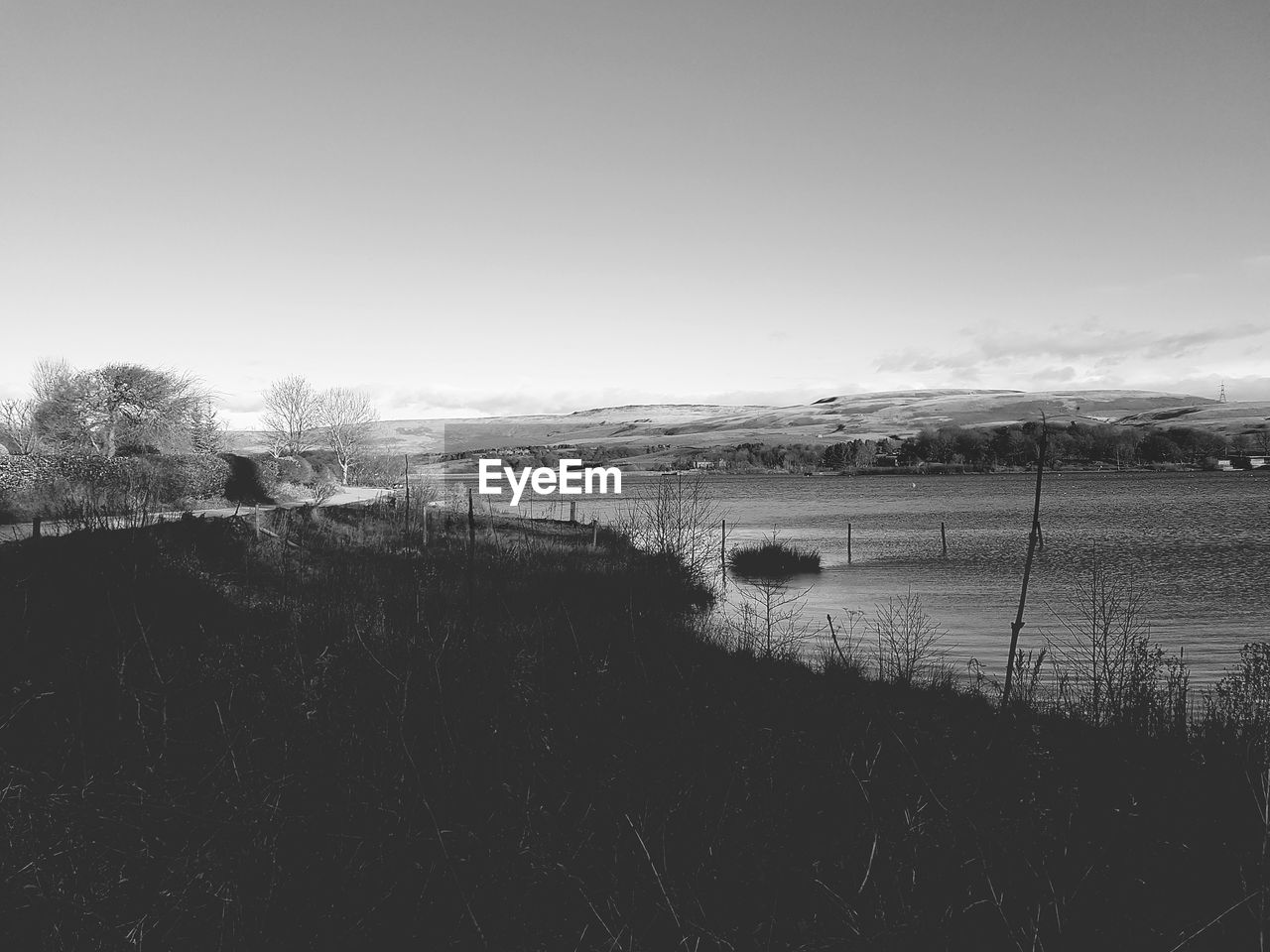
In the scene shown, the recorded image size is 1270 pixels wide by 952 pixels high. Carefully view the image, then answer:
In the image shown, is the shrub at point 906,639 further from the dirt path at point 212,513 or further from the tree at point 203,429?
the tree at point 203,429

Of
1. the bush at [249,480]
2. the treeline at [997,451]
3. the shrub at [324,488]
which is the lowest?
the treeline at [997,451]

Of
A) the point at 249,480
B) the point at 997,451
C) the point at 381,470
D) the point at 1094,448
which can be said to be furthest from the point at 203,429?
the point at 1094,448

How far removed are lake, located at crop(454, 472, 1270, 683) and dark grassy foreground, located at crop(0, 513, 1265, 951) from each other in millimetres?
11566

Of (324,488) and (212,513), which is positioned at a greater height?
(212,513)

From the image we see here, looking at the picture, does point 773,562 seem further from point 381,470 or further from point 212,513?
point 381,470

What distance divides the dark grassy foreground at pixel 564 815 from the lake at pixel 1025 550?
11566 mm

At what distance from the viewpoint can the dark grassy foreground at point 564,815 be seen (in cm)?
409

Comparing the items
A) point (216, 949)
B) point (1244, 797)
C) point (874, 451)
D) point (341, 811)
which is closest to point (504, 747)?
point (341, 811)

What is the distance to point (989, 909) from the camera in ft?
14.4

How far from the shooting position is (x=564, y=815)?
5242 millimetres

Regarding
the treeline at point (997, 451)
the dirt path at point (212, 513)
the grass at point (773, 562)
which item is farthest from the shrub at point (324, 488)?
the treeline at point (997, 451)

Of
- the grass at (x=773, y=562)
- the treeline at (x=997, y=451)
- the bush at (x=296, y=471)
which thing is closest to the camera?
the grass at (x=773, y=562)

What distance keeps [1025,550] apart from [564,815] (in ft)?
132

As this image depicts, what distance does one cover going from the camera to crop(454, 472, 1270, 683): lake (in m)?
23.3
